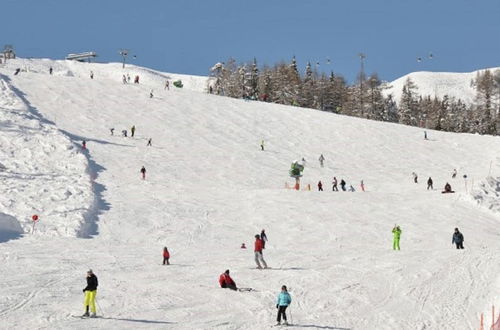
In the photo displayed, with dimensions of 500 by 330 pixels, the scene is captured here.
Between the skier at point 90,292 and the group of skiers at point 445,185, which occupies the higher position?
the group of skiers at point 445,185

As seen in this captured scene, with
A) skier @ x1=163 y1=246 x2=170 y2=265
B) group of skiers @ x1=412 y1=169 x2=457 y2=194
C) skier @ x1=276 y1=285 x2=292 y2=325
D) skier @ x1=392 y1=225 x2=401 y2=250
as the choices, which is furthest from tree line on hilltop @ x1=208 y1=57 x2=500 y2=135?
skier @ x1=276 y1=285 x2=292 y2=325


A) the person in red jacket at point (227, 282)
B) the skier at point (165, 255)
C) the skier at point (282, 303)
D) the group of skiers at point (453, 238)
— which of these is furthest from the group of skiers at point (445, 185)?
the skier at point (282, 303)

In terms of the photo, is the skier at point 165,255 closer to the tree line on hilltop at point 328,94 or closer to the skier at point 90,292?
the skier at point 90,292

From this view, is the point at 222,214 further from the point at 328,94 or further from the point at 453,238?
the point at 328,94

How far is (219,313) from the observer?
1619cm

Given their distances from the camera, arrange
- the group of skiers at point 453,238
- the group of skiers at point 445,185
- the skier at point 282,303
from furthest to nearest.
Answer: the group of skiers at point 445,185
the group of skiers at point 453,238
the skier at point 282,303

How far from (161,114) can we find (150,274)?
37.8 metres

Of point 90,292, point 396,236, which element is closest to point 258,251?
point 90,292

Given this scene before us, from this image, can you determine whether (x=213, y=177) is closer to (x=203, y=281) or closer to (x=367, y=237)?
(x=367, y=237)

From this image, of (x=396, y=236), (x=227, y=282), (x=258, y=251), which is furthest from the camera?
(x=396, y=236)

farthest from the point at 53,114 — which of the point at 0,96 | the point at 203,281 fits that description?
the point at 203,281

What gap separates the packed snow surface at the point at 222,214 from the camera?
1717cm

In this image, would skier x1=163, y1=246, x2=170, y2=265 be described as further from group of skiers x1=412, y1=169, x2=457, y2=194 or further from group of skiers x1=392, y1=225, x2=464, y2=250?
group of skiers x1=412, y1=169, x2=457, y2=194

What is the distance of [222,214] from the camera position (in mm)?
32344
